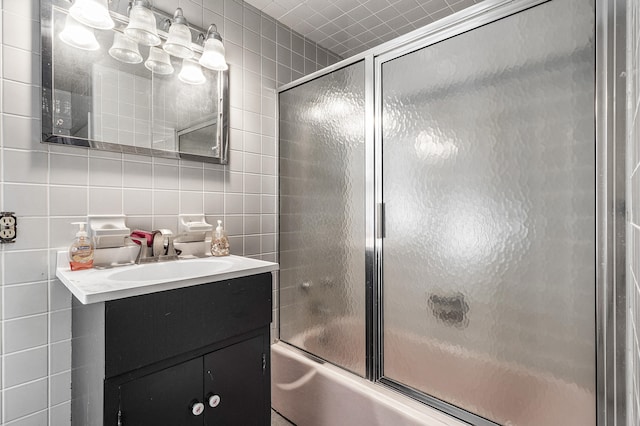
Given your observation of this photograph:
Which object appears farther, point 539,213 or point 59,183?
point 59,183

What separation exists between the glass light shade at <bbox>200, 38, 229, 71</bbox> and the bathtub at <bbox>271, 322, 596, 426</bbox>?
138 centimetres

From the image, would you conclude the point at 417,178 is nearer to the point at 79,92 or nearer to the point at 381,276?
the point at 381,276

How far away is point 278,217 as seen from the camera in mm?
1856

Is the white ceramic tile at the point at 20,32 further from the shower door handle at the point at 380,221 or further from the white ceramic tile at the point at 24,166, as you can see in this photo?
the shower door handle at the point at 380,221

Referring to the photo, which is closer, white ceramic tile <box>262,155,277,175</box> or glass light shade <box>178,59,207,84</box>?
glass light shade <box>178,59,207,84</box>

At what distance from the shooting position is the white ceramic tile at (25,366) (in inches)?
40.5

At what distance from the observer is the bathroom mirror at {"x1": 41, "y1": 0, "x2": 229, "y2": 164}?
1.10 metres

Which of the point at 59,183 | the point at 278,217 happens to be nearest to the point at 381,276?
→ the point at 278,217

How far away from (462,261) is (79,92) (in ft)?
4.99

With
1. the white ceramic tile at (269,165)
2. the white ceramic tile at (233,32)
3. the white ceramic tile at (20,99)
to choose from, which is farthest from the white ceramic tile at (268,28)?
the white ceramic tile at (20,99)

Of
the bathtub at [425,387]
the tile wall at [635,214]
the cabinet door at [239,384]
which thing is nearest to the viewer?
the tile wall at [635,214]

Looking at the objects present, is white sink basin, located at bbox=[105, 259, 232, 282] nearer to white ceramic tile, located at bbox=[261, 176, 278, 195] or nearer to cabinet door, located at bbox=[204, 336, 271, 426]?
cabinet door, located at bbox=[204, 336, 271, 426]

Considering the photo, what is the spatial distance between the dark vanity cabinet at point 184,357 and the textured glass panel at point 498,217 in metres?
0.58

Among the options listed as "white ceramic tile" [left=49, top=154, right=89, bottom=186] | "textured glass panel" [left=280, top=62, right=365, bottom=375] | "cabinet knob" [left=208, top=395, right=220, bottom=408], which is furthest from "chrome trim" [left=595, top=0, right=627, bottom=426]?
"white ceramic tile" [left=49, top=154, right=89, bottom=186]
